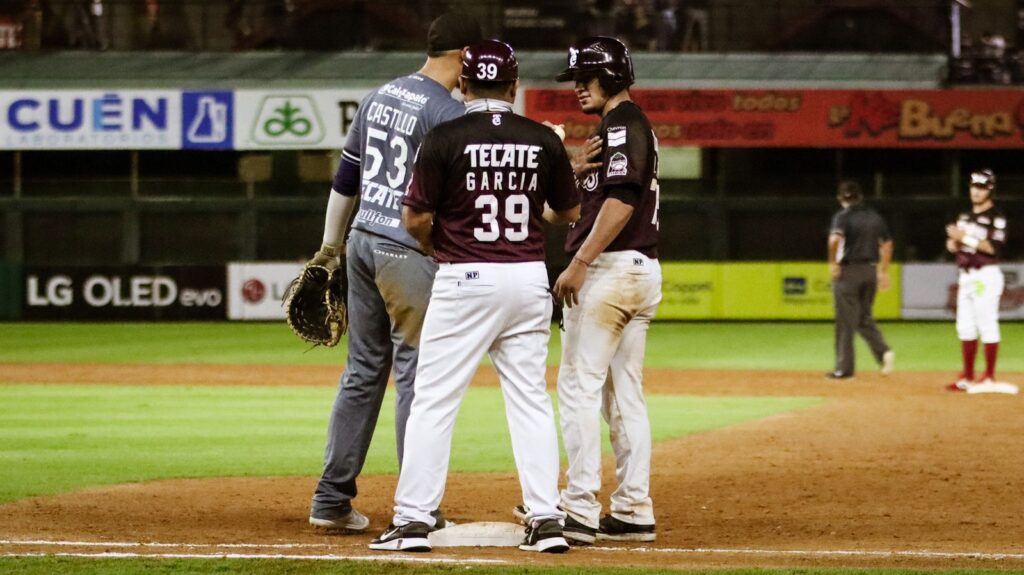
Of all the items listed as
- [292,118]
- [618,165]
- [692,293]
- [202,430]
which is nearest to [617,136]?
[618,165]

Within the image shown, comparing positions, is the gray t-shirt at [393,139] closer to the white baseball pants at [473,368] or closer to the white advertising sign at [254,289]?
the white baseball pants at [473,368]

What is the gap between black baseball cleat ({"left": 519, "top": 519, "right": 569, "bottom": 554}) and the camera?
6.36 metres

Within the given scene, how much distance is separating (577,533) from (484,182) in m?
1.63

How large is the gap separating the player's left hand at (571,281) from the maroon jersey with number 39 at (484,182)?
28cm

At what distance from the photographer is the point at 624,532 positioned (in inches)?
274

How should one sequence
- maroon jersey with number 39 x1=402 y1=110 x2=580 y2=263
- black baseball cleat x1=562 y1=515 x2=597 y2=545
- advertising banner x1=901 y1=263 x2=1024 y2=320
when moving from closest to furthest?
maroon jersey with number 39 x1=402 y1=110 x2=580 y2=263 → black baseball cleat x1=562 y1=515 x2=597 y2=545 → advertising banner x1=901 y1=263 x2=1024 y2=320

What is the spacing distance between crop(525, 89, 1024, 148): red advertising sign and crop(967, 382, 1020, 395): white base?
14.1 m

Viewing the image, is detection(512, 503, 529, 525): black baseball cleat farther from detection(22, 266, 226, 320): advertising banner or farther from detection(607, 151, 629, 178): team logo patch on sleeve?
detection(22, 266, 226, 320): advertising banner

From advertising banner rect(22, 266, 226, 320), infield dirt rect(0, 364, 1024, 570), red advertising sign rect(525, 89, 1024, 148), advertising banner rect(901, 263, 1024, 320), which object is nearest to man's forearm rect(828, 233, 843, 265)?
infield dirt rect(0, 364, 1024, 570)

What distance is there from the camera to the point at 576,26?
1193 inches

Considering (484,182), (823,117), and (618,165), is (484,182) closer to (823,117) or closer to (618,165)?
(618,165)

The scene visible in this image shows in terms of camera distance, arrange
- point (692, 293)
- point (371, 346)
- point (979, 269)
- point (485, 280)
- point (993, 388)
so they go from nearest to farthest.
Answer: point (485, 280)
point (371, 346)
point (979, 269)
point (993, 388)
point (692, 293)

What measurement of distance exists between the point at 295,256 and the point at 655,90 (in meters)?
7.47

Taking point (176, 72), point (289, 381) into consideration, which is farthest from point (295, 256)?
point (289, 381)
